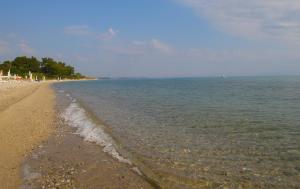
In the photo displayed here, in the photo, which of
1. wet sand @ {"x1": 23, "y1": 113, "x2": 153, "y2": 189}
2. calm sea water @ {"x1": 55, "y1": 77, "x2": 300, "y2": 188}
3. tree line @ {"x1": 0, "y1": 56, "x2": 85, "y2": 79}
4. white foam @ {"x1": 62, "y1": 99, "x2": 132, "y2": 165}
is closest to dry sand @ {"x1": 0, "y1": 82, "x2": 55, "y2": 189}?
wet sand @ {"x1": 23, "y1": 113, "x2": 153, "y2": 189}

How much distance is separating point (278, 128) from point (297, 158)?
17.0 feet

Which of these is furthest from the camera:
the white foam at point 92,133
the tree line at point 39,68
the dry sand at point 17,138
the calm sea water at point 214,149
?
the tree line at point 39,68

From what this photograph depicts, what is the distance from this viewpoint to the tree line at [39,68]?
454ft

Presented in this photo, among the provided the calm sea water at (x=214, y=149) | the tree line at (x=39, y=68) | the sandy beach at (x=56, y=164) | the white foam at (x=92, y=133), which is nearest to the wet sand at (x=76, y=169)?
the sandy beach at (x=56, y=164)

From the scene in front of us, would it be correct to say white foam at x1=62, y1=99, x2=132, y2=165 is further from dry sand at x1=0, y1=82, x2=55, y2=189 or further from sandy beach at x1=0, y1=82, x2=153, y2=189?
dry sand at x1=0, y1=82, x2=55, y2=189

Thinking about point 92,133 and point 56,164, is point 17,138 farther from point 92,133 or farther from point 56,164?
point 56,164

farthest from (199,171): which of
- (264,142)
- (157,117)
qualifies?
(157,117)

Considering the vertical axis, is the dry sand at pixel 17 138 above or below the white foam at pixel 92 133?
above

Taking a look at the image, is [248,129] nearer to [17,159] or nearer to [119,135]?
[119,135]

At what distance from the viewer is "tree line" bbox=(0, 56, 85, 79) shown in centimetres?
13838

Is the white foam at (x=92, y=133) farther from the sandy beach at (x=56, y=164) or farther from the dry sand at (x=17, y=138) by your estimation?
the dry sand at (x=17, y=138)

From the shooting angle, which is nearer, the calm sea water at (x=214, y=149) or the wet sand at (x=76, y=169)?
the wet sand at (x=76, y=169)

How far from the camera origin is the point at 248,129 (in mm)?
15977

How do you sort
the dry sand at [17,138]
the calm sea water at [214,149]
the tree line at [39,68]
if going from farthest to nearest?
the tree line at [39,68]
the dry sand at [17,138]
the calm sea water at [214,149]
